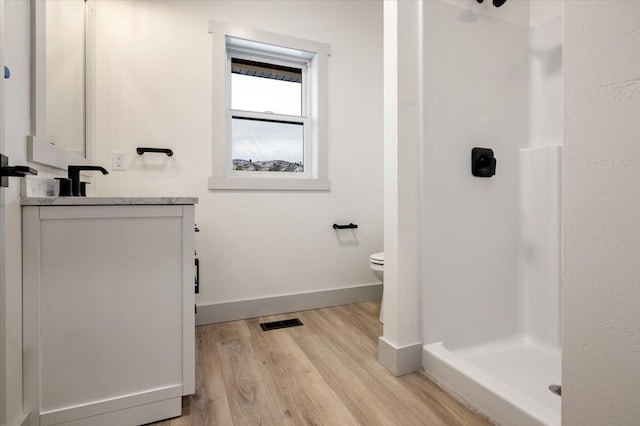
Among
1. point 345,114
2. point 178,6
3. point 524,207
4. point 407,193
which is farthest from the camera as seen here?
point 345,114

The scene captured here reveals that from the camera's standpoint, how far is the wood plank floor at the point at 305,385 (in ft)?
3.86

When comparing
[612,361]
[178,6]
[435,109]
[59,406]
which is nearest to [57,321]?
[59,406]

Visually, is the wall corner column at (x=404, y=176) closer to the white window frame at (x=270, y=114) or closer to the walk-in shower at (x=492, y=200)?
the walk-in shower at (x=492, y=200)

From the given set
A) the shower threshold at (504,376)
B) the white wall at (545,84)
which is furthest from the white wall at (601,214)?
the white wall at (545,84)

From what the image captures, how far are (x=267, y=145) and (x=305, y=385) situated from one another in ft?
5.64

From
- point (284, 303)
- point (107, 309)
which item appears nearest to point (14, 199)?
point (107, 309)

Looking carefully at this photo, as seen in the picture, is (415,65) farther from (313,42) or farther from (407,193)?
(313,42)

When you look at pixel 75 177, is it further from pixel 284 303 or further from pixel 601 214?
pixel 601 214

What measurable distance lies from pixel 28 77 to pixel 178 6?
4.22 feet

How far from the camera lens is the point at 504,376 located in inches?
55.5

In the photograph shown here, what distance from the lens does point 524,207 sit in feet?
5.59

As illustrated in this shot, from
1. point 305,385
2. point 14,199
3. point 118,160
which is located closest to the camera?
point 14,199

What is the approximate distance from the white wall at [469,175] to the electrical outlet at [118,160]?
5.86 ft

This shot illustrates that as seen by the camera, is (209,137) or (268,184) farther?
(268,184)
